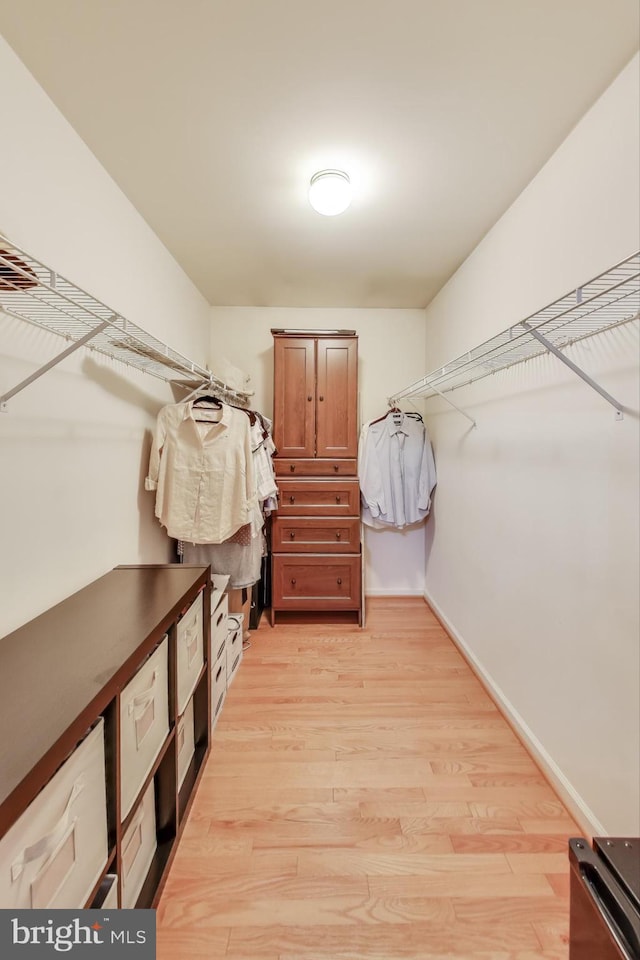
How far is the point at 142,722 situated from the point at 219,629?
97 cm

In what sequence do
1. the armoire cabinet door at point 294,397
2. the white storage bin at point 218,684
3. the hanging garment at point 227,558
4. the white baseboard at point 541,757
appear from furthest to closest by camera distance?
1. the armoire cabinet door at point 294,397
2. the hanging garment at point 227,558
3. the white storage bin at point 218,684
4. the white baseboard at point 541,757

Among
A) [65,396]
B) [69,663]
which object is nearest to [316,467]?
[65,396]

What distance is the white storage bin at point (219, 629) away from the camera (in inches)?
76.6

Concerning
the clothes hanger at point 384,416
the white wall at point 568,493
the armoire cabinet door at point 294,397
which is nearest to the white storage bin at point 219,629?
the armoire cabinet door at point 294,397

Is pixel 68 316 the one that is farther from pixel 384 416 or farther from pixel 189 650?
pixel 384 416

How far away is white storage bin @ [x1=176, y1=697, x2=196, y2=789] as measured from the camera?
1488 mm

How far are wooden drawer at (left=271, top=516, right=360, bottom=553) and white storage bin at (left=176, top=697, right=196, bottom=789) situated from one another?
1.49 m

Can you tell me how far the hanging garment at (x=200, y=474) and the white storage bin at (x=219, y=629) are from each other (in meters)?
0.38

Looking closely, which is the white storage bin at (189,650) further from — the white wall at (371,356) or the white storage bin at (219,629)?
the white wall at (371,356)

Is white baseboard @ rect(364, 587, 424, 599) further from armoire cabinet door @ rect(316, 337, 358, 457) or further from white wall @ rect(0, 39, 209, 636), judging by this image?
white wall @ rect(0, 39, 209, 636)

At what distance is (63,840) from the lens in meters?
0.75

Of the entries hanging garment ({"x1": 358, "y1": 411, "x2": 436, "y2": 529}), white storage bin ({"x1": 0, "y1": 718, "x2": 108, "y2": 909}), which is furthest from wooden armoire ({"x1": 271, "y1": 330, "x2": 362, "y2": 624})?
white storage bin ({"x1": 0, "y1": 718, "x2": 108, "y2": 909})

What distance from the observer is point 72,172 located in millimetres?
1479

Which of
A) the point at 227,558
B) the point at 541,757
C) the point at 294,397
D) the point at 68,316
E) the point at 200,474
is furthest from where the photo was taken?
the point at 294,397
